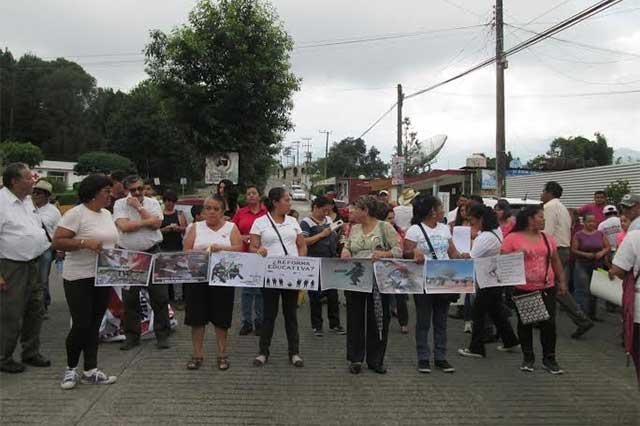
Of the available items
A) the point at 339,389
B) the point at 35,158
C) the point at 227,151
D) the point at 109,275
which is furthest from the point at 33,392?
the point at 35,158

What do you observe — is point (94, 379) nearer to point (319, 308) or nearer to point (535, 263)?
point (319, 308)

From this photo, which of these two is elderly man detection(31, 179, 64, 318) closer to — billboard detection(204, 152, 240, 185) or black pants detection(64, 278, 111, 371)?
black pants detection(64, 278, 111, 371)

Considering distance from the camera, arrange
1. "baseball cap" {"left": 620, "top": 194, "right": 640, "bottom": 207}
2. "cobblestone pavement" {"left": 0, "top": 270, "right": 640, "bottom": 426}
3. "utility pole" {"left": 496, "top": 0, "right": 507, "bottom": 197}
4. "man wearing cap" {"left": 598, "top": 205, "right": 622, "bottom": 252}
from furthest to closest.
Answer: "utility pole" {"left": 496, "top": 0, "right": 507, "bottom": 197}
"man wearing cap" {"left": 598, "top": 205, "right": 622, "bottom": 252}
"baseball cap" {"left": 620, "top": 194, "right": 640, "bottom": 207}
"cobblestone pavement" {"left": 0, "top": 270, "right": 640, "bottom": 426}

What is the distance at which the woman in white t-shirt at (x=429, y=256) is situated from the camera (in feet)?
19.2

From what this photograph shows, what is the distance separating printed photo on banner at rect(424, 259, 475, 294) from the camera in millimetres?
5699

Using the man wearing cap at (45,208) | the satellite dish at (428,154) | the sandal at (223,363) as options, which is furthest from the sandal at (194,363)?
the satellite dish at (428,154)

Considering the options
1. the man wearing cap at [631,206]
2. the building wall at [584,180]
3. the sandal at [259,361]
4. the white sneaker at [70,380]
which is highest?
the building wall at [584,180]

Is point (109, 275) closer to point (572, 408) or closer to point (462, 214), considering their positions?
point (572, 408)

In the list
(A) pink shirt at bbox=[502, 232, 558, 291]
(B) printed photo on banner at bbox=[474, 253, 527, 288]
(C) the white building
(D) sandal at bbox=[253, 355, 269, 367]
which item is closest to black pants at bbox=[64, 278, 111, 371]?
(D) sandal at bbox=[253, 355, 269, 367]

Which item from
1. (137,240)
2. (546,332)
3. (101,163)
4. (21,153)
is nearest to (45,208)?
(137,240)

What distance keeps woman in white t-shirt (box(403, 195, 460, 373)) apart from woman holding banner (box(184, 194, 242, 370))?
5.99 feet

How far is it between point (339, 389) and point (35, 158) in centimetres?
6058

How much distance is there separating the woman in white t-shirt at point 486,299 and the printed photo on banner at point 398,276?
3.52 ft

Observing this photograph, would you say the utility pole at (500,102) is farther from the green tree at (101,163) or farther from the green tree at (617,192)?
the green tree at (101,163)
